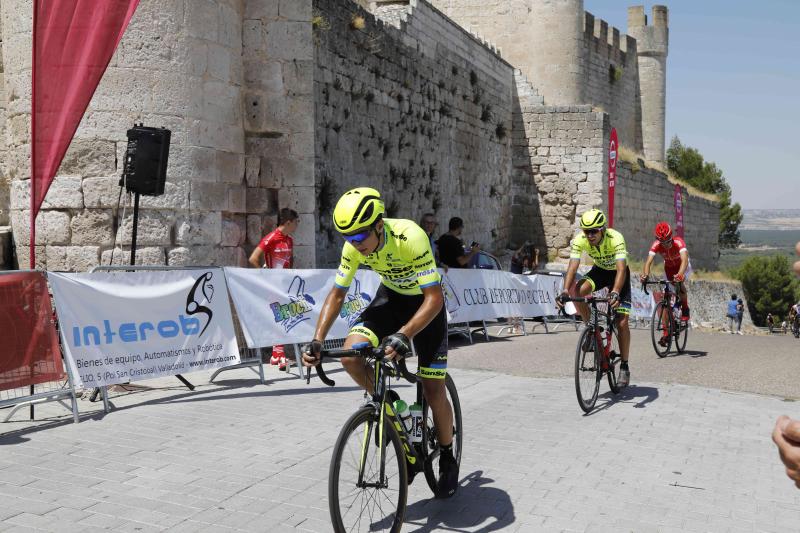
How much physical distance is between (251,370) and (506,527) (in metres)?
5.27

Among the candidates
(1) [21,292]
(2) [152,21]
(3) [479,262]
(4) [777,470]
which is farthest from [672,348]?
(1) [21,292]

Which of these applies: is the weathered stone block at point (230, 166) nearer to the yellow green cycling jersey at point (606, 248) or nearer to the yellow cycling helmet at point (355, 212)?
the yellow green cycling jersey at point (606, 248)

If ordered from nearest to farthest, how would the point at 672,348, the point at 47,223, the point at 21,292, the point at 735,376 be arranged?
the point at 21,292, the point at 47,223, the point at 735,376, the point at 672,348

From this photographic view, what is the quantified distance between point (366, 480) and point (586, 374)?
12.7ft

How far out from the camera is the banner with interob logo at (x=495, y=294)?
12797 millimetres

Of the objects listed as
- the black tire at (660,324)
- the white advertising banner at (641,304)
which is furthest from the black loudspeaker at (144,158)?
the white advertising banner at (641,304)

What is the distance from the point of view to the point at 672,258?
1197 cm

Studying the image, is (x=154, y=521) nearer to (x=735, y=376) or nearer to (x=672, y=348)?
(x=735, y=376)

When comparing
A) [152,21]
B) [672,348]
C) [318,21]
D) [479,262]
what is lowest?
[672,348]

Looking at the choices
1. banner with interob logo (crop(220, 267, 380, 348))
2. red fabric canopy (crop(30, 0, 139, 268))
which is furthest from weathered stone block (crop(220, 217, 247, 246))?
red fabric canopy (crop(30, 0, 139, 268))

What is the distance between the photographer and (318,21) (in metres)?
13.6

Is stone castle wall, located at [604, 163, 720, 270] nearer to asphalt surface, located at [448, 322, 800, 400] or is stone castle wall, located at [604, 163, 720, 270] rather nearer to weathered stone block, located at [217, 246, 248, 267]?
asphalt surface, located at [448, 322, 800, 400]

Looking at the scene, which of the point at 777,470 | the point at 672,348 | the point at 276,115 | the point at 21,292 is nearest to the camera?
the point at 777,470

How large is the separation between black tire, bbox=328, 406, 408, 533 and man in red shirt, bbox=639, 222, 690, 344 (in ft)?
24.8
